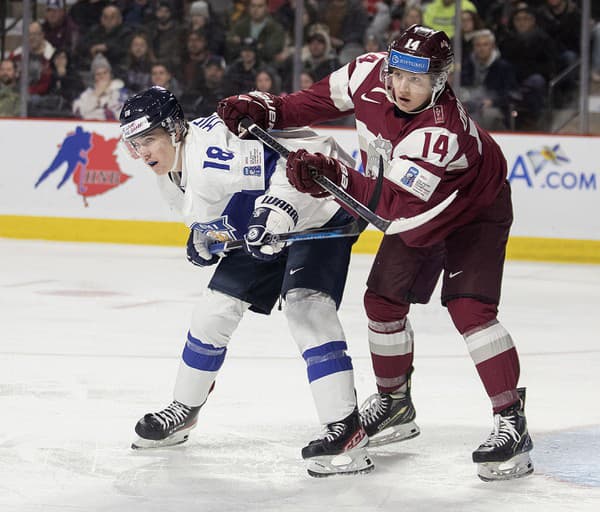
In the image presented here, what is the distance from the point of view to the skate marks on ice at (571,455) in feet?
10.1

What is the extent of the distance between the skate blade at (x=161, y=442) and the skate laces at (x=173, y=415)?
0.04 metres

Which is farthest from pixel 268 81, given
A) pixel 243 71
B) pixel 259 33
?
pixel 259 33

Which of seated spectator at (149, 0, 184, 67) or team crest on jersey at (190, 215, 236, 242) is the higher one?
team crest on jersey at (190, 215, 236, 242)

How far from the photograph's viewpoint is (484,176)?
312 cm

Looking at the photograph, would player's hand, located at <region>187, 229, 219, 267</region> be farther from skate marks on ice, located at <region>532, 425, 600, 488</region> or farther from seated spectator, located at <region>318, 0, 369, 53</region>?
seated spectator, located at <region>318, 0, 369, 53</region>

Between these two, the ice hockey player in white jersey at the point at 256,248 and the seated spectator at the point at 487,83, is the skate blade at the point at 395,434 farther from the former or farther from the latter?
the seated spectator at the point at 487,83

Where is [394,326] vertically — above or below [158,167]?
below

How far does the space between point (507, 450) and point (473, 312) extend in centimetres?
33

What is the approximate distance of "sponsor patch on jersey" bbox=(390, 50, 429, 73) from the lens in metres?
2.98

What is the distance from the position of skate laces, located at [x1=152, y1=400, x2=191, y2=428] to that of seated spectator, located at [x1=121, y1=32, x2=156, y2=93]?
548 cm

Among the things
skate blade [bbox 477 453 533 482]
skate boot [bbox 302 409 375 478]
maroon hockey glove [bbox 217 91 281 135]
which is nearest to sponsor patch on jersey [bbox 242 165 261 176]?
maroon hockey glove [bbox 217 91 281 135]

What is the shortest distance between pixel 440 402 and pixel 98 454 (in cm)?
115

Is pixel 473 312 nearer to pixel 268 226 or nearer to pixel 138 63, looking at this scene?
pixel 268 226

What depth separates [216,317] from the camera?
3.29 m
